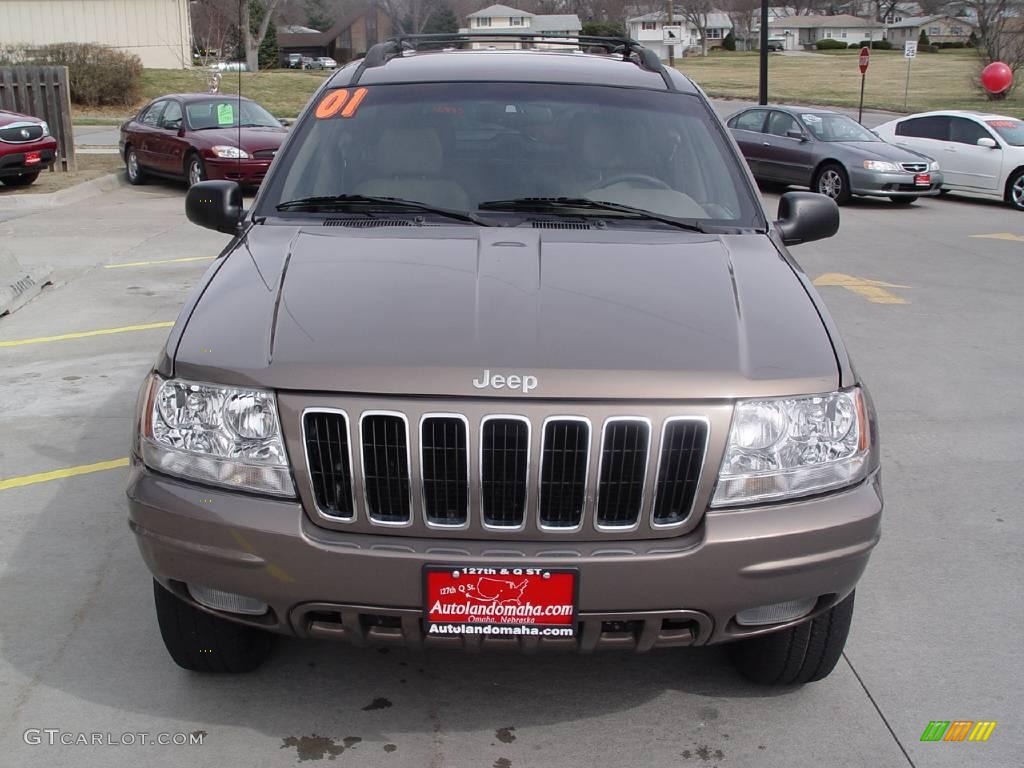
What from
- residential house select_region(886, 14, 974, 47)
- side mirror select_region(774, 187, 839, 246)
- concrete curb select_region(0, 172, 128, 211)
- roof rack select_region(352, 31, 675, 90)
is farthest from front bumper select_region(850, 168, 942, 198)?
residential house select_region(886, 14, 974, 47)

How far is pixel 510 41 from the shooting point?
537 cm

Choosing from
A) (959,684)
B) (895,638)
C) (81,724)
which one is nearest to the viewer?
(81,724)

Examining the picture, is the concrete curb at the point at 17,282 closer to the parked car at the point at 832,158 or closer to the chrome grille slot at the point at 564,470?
the chrome grille slot at the point at 564,470

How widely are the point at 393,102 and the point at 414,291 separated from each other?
4.99ft

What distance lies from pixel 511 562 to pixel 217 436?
84cm

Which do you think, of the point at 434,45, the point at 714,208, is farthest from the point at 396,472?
the point at 434,45

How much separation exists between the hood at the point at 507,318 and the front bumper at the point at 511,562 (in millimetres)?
331

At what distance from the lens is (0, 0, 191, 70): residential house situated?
43.2 m

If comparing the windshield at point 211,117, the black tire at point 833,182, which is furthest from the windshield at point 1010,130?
the windshield at point 211,117

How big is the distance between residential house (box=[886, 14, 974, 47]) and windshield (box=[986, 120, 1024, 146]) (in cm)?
9168

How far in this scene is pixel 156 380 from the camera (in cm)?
310

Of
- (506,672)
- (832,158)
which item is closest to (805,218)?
(506,672)

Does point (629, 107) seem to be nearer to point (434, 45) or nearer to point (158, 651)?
point (434, 45)

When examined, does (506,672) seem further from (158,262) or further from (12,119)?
(12,119)
